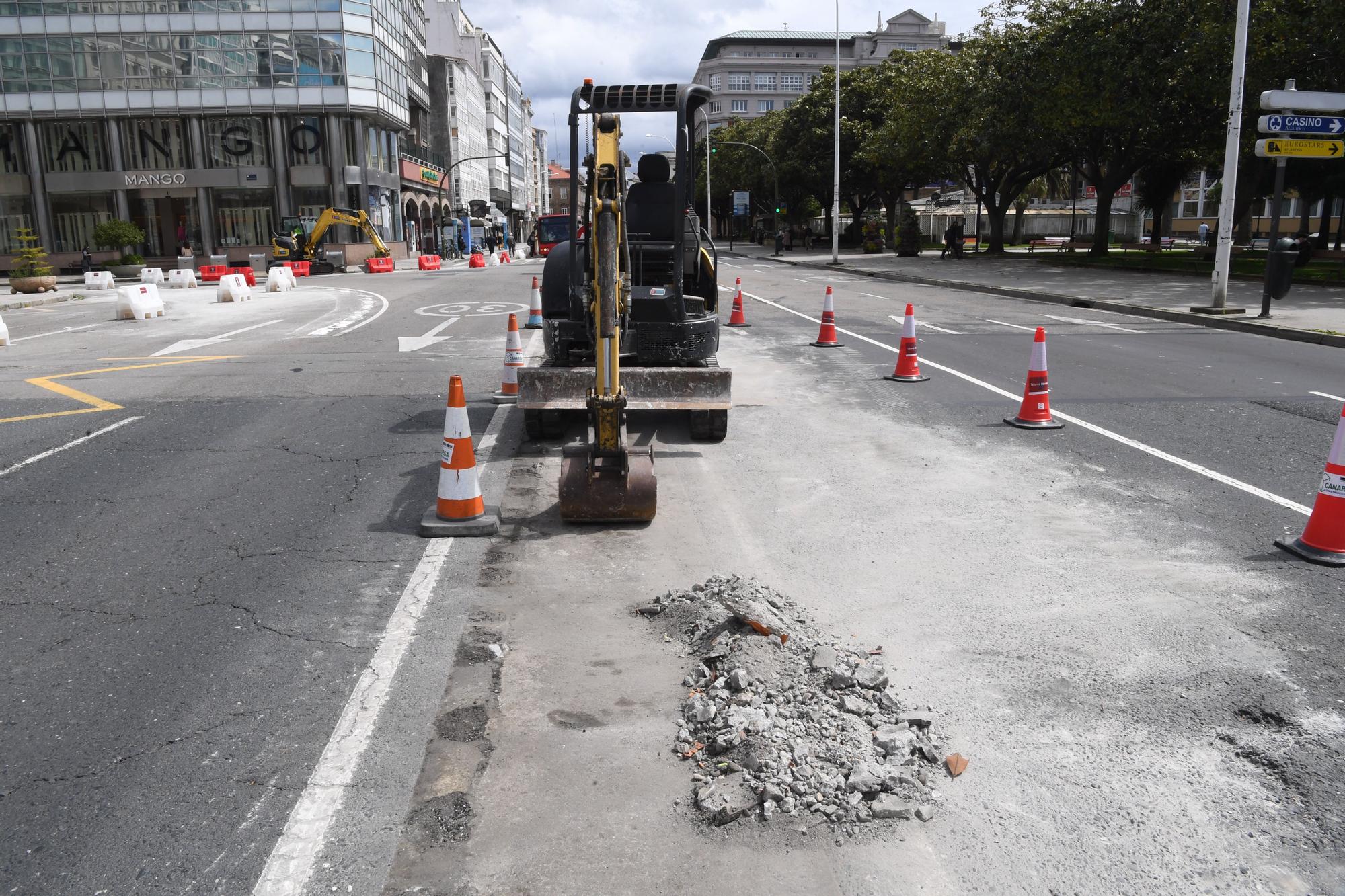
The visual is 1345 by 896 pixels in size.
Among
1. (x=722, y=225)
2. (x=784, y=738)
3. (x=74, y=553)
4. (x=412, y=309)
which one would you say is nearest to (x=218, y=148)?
(x=412, y=309)

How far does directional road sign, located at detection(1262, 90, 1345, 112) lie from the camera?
17.4m

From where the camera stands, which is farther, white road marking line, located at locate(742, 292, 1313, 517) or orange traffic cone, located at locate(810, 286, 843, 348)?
orange traffic cone, located at locate(810, 286, 843, 348)

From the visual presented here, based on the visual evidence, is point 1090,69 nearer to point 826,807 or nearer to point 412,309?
point 412,309

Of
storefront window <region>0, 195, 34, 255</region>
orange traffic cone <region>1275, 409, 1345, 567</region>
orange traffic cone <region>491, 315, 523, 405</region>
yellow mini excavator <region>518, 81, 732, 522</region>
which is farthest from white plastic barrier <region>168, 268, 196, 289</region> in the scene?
orange traffic cone <region>1275, 409, 1345, 567</region>

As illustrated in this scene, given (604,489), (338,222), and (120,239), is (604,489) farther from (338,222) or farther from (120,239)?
(120,239)

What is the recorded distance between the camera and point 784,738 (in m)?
3.41

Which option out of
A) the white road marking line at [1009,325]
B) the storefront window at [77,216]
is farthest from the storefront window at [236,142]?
the white road marking line at [1009,325]

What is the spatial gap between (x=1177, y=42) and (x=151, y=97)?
4736cm

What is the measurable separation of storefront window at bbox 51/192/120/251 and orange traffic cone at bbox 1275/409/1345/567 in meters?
59.4

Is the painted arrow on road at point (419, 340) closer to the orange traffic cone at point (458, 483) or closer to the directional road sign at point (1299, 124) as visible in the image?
the orange traffic cone at point (458, 483)

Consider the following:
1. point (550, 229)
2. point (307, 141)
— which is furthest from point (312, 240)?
point (550, 229)

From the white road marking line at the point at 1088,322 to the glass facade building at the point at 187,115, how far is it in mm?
40796

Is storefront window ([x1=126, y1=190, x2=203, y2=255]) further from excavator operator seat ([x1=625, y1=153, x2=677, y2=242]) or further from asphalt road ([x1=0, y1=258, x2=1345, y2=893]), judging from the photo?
excavator operator seat ([x1=625, y1=153, x2=677, y2=242])

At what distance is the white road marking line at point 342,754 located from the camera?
290 cm
